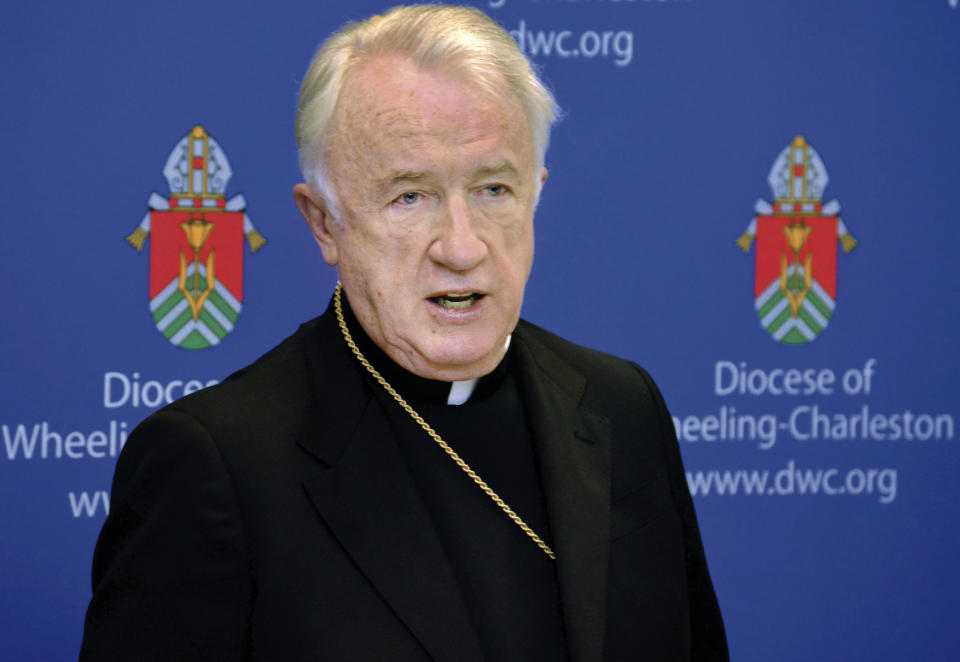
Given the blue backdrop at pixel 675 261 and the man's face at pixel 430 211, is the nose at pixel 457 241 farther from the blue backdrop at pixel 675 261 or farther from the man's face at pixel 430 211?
the blue backdrop at pixel 675 261

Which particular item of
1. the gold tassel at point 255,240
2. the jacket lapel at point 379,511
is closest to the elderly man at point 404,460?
the jacket lapel at point 379,511

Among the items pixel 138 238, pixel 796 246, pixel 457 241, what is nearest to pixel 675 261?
pixel 796 246

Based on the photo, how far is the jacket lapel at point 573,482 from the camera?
4.86 ft

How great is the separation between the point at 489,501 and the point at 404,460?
15 cm

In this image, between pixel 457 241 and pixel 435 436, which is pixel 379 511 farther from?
pixel 457 241

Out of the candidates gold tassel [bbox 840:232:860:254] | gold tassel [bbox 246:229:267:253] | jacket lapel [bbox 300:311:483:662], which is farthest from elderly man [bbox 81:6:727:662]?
gold tassel [bbox 840:232:860:254]

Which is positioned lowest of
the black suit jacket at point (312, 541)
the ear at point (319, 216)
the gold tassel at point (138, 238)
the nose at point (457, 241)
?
the black suit jacket at point (312, 541)

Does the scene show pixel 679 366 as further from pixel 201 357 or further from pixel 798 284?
pixel 201 357

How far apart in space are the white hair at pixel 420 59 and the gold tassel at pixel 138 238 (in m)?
1.12

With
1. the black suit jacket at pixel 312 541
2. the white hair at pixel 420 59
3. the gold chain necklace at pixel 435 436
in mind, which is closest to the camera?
the black suit jacket at pixel 312 541

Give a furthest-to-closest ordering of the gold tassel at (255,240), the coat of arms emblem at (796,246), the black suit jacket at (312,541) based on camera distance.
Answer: the coat of arms emblem at (796,246) < the gold tassel at (255,240) < the black suit jacket at (312,541)

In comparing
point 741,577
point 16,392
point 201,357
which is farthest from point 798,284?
point 16,392

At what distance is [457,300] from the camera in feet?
4.94

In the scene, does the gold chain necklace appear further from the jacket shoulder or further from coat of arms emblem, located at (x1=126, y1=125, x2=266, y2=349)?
coat of arms emblem, located at (x1=126, y1=125, x2=266, y2=349)
